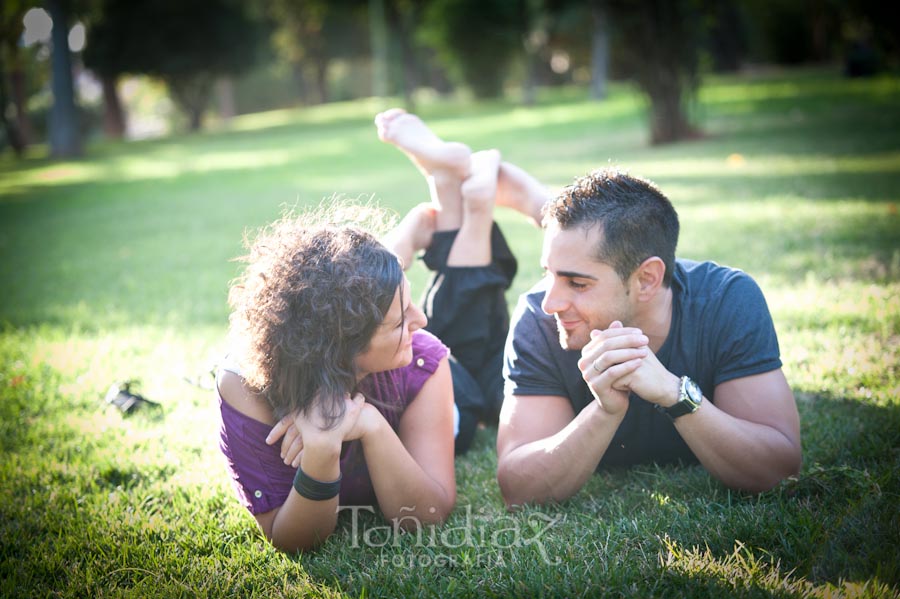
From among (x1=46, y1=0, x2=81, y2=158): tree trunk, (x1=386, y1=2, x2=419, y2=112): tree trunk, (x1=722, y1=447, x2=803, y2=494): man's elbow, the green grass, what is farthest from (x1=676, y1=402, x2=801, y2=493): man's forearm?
(x1=386, y1=2, x2=419, y2=112): tree trunk

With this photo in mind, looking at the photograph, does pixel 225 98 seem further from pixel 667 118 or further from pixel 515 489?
pixel 515 489

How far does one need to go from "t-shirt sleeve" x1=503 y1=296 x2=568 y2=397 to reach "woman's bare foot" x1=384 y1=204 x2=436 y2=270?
44.7 inches

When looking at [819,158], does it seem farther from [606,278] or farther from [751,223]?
[606,278]

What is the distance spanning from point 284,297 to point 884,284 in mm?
4590

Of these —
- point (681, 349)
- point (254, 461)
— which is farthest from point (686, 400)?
point (254, 461)

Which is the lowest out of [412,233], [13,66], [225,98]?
[412,233]

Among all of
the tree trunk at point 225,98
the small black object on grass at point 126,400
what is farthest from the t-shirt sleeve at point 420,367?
the tree trunk at point 225,98

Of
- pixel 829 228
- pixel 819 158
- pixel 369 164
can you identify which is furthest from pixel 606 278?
pixel 369 164

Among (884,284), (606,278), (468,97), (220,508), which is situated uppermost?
(468,97)

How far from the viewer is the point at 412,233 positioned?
420 centimetres

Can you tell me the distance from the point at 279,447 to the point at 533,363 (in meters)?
1.02

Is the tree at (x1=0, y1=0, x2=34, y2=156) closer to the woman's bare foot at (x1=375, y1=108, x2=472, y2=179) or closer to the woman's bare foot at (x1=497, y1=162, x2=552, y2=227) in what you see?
the woman's bare foot at (x1=375, y1=108, x2=472, y2=179)

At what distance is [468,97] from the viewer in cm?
3794

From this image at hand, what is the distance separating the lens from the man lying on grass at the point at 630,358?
268 centimetres
